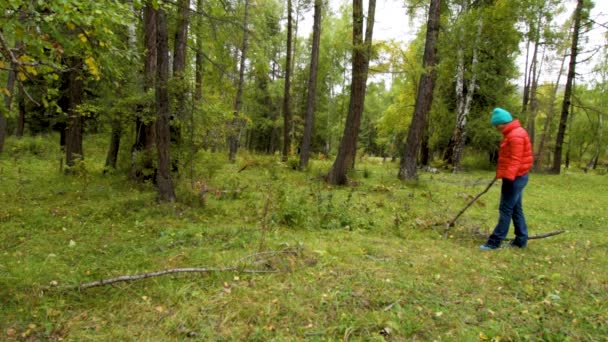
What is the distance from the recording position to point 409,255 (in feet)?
13.9

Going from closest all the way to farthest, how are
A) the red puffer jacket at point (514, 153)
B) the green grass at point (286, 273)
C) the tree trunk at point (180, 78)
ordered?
the green grass at point (286, 273) < the red puffer jacket at point (514, 153) < the tree trunk at point (180, 78)

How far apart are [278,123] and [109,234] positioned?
21626 mm

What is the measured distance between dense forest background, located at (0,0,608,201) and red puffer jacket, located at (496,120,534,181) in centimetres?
442

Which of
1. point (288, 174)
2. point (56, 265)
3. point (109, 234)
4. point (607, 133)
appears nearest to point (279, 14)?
point (288, 174)

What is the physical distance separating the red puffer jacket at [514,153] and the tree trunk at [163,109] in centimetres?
521

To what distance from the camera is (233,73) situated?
36.0ft

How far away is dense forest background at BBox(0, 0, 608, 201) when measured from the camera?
3340 mm

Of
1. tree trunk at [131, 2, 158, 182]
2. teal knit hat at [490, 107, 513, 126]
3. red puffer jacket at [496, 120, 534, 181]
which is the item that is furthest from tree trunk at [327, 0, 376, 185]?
red puffer jacket at [496, 120, 534, 181]

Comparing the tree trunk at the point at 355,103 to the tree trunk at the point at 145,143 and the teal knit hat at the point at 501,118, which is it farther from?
the teal knit hat at the point at 501,118

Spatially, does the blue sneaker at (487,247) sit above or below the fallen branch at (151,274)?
above

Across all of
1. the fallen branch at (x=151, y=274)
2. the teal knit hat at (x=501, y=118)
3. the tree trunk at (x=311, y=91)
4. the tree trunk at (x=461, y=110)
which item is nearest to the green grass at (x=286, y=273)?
the fallen branch at (x=151, y=274)

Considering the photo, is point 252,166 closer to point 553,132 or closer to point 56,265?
point 56,265

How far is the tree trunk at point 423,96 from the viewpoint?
9430mm

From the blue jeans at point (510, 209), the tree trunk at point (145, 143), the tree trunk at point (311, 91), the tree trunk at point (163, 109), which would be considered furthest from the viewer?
the tree trunk at point (311, 91)
